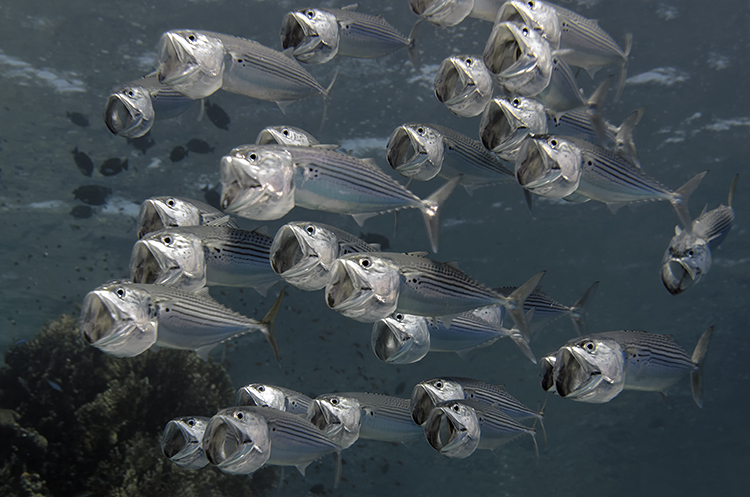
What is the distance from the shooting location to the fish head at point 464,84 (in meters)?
3.28

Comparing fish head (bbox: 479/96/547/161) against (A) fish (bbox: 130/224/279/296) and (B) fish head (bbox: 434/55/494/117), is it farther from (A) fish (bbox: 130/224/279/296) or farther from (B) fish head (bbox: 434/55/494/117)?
(A) fish (bbox: 130/224/279/296)

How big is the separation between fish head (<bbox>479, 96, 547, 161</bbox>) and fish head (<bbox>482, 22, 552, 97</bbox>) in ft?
0.41

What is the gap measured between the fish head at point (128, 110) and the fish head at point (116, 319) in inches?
66.2

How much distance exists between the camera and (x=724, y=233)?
4426 mm

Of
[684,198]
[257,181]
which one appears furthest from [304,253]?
[684,198]

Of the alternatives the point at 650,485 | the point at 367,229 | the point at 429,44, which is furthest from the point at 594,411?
the point at 429,44

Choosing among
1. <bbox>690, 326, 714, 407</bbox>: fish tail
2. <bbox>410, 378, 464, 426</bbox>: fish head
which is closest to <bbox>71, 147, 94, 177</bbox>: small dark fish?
<bbox>410, 378, 464, 426</bbox>: fish head

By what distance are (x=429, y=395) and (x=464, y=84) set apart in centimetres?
251

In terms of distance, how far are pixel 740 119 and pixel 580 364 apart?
15.9 metres

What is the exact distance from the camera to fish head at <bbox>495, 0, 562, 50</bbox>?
2992 millimetres

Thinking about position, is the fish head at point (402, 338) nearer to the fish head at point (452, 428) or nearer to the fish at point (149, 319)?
the fish head at point (452, 428)

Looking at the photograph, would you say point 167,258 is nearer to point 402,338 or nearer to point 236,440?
point 236,440

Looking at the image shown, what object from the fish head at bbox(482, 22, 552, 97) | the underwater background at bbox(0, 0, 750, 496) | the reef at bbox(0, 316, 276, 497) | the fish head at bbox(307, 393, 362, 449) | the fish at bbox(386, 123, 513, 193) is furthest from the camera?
the underwater background at bbox(0, 0, 750, 496)

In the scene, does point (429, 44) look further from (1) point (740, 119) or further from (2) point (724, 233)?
(1) point (740, 119)
